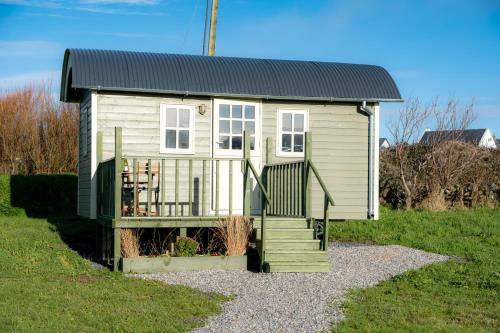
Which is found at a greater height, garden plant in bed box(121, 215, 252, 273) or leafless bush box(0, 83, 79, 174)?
leafless bush box(0, 83, 79, 174)

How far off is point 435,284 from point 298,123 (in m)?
5.05

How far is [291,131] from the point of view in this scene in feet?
46.1

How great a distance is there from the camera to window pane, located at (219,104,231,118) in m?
13.6

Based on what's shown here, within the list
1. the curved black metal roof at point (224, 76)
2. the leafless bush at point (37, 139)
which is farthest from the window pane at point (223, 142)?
the leafless bush at point (37, 139)

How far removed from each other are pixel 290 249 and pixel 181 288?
2.39m

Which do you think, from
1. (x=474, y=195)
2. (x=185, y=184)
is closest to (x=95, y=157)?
(x=185, y=184)

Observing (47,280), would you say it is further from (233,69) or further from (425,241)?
(425,241)

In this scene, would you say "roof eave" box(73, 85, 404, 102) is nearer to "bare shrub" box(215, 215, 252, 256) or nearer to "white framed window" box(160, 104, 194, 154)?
"white framed window" box(160, 104, 194, 154)

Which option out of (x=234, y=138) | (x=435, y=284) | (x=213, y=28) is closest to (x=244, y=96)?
(x=234, y=138)

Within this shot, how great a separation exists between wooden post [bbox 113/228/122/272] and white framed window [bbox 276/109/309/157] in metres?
4.11

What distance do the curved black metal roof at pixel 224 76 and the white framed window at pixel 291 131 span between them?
42cm

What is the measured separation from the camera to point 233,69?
548 inches

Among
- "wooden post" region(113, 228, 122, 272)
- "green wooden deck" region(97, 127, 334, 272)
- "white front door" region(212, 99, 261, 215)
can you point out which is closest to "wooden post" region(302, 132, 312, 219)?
"green wooden deck" region(97, 127, 334, 272)

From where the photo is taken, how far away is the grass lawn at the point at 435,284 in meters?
7.73
